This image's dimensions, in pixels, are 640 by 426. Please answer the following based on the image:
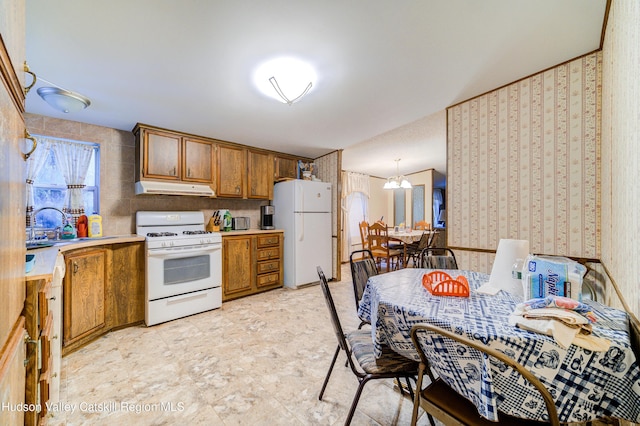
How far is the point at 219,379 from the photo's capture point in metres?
1.79

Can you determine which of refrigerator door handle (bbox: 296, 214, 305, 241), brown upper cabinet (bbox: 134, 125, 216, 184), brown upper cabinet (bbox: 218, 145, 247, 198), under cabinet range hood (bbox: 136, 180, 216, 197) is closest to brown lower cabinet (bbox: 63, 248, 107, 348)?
under cabinet range hood (bbox: 136, 180, 216, 197)

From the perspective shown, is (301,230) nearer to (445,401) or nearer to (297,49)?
(297,49)

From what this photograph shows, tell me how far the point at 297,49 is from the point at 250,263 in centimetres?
285

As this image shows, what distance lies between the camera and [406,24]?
1455 mm

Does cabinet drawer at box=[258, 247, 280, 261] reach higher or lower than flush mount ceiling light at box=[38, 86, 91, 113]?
lower

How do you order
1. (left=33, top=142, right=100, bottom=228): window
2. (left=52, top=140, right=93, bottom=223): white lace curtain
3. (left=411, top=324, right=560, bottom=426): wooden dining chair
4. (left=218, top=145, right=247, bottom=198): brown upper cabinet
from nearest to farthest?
(left=411, top=324, right=560, bottom=426): wooden dining chair, (left=33, top=142, right=100, bottom=228): window, (left=52, top=140, right=93, bottom=223): white lace curtain, (left=218, top=145, right=247, bottom=198): brown upper cabinet

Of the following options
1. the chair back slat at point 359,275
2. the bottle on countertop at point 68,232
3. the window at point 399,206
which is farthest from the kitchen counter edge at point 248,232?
the window at point 399,206

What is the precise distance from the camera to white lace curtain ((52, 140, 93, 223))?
2.74 meters

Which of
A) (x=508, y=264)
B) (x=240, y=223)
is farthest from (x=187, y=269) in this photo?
(x=508, y=264)

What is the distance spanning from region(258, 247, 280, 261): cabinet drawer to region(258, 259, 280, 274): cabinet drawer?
7 cm

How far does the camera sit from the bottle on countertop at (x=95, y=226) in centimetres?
275

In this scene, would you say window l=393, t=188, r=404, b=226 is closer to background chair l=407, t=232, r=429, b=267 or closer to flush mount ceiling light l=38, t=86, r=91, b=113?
background chair l=407, t=232, r=429, b=267

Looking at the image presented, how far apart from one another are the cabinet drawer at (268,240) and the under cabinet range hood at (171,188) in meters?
0.94

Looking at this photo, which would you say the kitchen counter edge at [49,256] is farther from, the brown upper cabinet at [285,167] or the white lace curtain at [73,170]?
the brown upper cabinet at [285,167]
